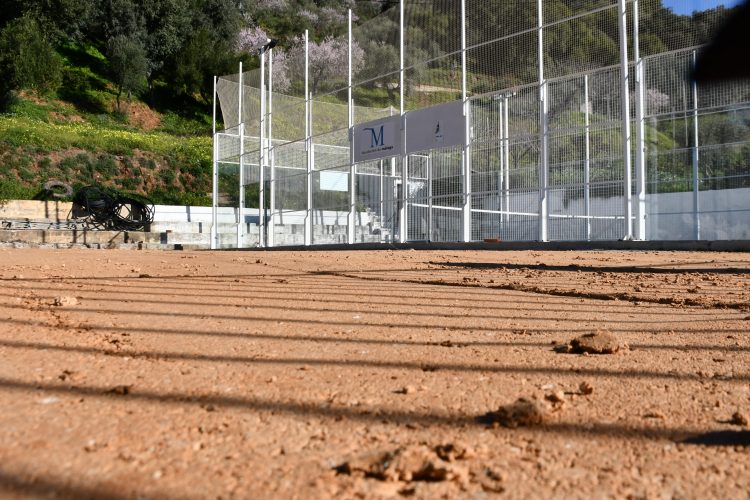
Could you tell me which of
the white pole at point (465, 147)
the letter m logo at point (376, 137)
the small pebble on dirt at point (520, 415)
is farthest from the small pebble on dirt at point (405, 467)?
the letter m logo at point (376, 137)

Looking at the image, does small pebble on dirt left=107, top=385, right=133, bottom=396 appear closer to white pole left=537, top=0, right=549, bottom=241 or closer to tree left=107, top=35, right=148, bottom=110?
white pole left=537, top=0, right=549, bottom=241

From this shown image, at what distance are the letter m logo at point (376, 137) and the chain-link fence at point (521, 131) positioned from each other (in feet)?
1.05

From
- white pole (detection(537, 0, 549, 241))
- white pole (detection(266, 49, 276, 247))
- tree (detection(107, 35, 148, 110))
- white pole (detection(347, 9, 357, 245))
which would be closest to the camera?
white pole (detection(537, 0, 549, 241))

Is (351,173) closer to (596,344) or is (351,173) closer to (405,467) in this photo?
(596,344)

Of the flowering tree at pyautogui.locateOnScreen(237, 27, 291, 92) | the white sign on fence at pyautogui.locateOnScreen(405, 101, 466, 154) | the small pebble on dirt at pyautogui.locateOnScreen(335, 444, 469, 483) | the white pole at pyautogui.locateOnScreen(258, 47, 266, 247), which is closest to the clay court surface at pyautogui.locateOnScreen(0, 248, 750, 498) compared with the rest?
the small pebble on dirt at pyautogui.locateOnScreen(335, 444, 469, 483)

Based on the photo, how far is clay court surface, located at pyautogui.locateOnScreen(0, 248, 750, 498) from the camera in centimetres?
111

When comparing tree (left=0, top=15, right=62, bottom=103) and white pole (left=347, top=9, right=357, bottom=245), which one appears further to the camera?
tree (left=0, top=15, right=62, bottom=103)

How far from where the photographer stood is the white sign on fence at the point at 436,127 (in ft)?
40.2

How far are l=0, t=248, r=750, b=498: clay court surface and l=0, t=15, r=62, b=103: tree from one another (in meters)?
26.6

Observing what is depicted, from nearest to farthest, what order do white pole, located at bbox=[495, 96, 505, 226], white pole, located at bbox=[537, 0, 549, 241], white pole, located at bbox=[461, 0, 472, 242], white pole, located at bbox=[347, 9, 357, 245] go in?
white pole, located at bbox=[537, 0, 549, 241] → white pole, located at bbox=[495, 96, 505, 226] → white pole, located at bbox=[461, 0, 472, 242] → white pole, located at bbox=[347, 9, 357, 245]

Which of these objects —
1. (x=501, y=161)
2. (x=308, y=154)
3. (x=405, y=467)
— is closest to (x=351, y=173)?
(x=308, y=154)

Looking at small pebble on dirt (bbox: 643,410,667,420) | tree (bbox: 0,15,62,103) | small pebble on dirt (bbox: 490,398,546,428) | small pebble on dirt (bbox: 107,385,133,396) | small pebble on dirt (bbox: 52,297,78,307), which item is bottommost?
small pebble on dirt (bbox: 643,410,667,420)

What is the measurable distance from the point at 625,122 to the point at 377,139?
5669 millimetres

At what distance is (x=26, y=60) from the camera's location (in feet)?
87.2
